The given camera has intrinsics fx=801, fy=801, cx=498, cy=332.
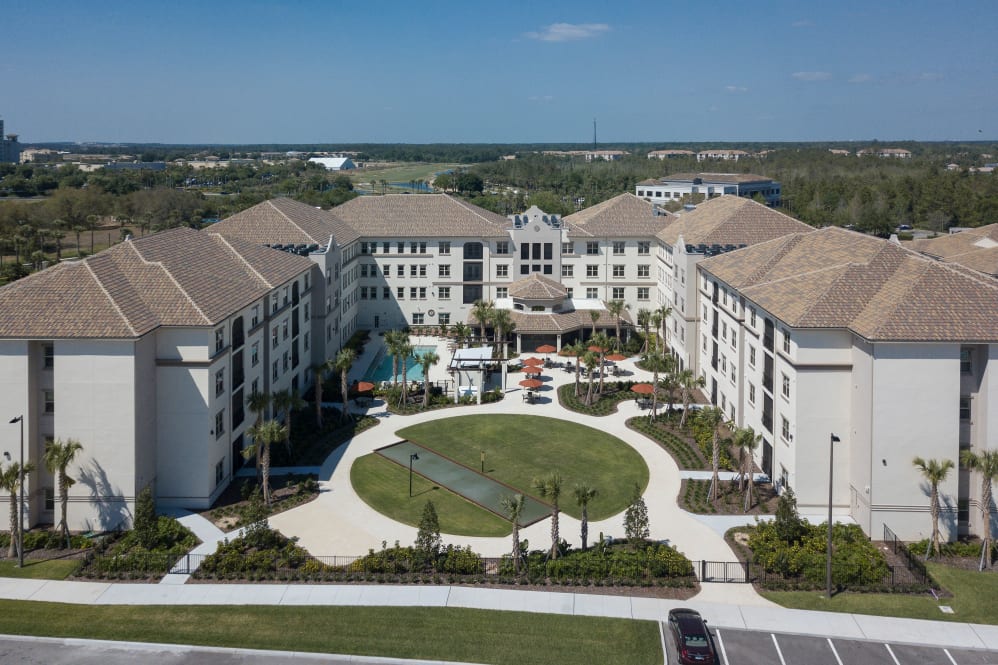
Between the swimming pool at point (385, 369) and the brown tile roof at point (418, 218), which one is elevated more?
the brown tile roof at point (418, 218)

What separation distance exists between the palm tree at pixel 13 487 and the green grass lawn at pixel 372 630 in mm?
4458

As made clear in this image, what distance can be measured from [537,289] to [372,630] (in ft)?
162

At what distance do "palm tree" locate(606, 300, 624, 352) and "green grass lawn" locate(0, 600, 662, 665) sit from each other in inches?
1688

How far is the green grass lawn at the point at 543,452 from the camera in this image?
4312 centimetres

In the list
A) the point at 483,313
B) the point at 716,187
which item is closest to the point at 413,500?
the point at 483,313

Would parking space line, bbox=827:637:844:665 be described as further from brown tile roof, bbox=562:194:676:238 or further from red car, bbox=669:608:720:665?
brown tile roof, bbox=562:194:676:238

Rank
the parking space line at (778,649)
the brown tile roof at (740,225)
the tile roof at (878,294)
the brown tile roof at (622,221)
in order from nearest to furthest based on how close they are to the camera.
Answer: the parking space line at (778,649) → the tile roof at (878,294) → the brown tile roof at (740,225) → the brown tile roof at (622,221)

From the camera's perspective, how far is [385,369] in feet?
226

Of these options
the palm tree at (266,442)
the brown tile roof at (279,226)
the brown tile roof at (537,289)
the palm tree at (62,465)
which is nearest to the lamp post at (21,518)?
the palm tree at (62,465)

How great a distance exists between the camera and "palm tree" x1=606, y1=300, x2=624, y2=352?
69875mm

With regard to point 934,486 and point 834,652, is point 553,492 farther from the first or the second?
point 934,486

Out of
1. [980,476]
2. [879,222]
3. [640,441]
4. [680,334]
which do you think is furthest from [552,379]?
[879,222]

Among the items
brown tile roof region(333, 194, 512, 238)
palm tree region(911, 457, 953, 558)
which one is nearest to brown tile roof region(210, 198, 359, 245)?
brown tile roof region(333, 194, 512, 238)

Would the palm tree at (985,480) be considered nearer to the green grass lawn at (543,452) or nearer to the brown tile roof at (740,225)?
the green grass lawn at (543,452)
